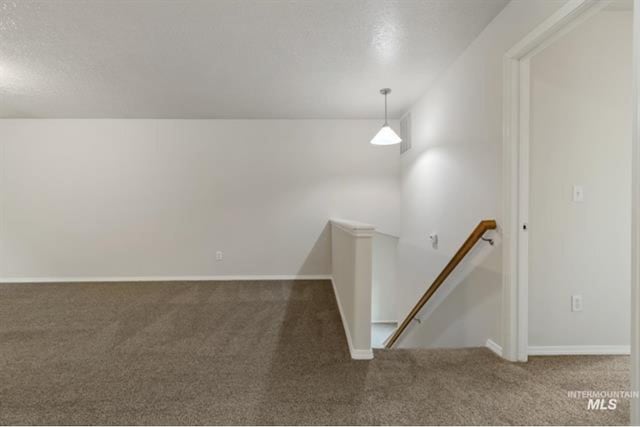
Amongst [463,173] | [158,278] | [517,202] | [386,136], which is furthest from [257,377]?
[158,278]

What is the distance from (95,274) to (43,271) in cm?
71

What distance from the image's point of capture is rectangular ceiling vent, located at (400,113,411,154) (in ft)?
13.9

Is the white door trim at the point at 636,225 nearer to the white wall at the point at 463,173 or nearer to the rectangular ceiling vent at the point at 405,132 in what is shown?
the white wall at the point at 463,173

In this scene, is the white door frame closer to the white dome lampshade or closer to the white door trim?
the white door trim

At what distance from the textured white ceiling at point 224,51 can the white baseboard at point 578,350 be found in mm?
2340

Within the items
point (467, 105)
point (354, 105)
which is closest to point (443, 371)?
point (467, 105)

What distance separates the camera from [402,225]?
4.63 m

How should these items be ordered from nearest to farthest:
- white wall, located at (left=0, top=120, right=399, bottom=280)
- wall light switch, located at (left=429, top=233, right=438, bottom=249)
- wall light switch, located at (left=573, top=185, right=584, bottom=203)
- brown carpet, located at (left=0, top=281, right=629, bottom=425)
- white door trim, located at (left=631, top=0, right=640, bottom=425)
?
white door trim, located at (left=631, top=0, right=640, bottom=425)
brown carpet, located at (left=0, top=281, right=629, bottom=425)
wall light switch, located at (left=573, top=185, right=584, bottom=203)
wall light switch, located at (left=429, top=233, right=438, bottom=249)
white wall, located at (left=0, top=120, right=399, bottom=280)

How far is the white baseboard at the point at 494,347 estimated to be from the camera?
6.91ft

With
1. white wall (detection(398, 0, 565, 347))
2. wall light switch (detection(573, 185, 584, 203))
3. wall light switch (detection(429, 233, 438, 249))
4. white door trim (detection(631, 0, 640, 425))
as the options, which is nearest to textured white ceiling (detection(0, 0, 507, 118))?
white wall (detection(398, 0, 565, 347))

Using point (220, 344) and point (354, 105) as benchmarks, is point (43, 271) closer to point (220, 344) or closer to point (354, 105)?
point (220, 344)

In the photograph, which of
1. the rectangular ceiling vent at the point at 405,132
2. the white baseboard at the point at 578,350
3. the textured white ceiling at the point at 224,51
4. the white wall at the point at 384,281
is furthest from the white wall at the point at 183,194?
the white baseboard at the point at 578,350

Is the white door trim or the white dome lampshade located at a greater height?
the white dome lampshade

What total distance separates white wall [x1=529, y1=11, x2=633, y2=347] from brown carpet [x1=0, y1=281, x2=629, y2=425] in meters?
0.28
